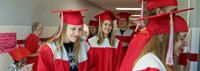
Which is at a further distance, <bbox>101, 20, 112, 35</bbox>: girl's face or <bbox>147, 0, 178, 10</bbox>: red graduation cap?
<bbox>101, 20, 112, 35</bbox>: girl's face

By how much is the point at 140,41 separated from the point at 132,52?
0.37 ft

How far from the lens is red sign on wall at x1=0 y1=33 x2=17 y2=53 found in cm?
383

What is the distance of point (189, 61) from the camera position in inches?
102

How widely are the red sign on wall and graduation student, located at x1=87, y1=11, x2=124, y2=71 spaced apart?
1264 millimetres

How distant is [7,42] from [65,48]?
170 cm

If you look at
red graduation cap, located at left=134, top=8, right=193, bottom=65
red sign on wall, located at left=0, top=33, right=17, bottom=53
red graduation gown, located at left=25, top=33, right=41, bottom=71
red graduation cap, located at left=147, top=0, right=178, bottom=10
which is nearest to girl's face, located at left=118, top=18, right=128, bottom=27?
red graduation gown, located at left=25, top=33, right=41, bottom=71

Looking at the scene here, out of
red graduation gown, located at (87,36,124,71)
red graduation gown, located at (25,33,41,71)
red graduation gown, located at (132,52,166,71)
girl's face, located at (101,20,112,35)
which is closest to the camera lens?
red graduation gown, located at (132,52,166,71)

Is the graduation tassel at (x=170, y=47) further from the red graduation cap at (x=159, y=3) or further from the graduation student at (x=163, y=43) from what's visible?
the red graduation cap at (x=159, y=3)

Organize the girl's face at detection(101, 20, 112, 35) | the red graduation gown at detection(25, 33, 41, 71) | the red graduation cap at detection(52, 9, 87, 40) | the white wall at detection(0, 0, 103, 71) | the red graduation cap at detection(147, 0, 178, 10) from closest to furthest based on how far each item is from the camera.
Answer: the red graduation cap at detection(147, 0, 178, 10) < the red graduation cap at detection(52, 9, 87, 40) < the girl's face at detection(101, 20, 112, 35) < the white wall at detection(0, 0, 103, 71) < the red graduation gown at detection(25, 33, 41, 71)

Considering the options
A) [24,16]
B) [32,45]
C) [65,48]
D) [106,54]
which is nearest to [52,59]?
[65,48]

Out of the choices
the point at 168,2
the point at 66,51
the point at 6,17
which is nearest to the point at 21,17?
the point at 6,17

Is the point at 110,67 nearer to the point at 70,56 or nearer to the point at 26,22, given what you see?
the point at 70,56

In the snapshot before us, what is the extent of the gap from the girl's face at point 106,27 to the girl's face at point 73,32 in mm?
1157

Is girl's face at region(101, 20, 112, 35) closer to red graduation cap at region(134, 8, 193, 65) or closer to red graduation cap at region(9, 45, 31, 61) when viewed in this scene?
red graduation cap at region(9, 45, 31, 61)
